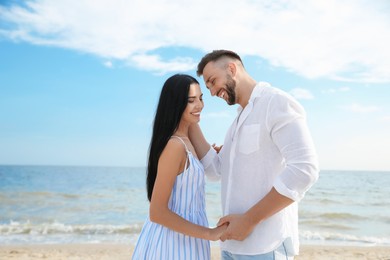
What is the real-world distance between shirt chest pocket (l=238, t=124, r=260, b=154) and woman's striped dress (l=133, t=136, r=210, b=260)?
0.29 metres

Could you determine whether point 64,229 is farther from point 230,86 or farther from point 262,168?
point 262,168

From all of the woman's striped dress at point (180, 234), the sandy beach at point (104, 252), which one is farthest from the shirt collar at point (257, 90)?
the sandy beach at point (104, 252)

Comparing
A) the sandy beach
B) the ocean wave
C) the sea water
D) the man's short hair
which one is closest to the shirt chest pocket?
the man's short hair

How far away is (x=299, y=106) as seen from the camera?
7.48 ft

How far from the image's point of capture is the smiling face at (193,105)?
250cm

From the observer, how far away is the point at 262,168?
91.9 inches

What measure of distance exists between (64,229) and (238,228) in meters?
9.16

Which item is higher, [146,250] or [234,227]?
[234,227]

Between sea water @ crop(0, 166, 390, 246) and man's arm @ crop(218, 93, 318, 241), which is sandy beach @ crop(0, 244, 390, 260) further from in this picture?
man's arm @ crop(218, 93, 318, 241)

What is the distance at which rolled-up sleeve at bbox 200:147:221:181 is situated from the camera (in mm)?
2803

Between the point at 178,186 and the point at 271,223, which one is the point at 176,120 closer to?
the point at 178,186

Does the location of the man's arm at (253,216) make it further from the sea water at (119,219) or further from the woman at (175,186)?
the sea water at (119,219)

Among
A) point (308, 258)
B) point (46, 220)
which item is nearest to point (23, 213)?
point (46, 220)

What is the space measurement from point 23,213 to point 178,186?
41.2 ft
